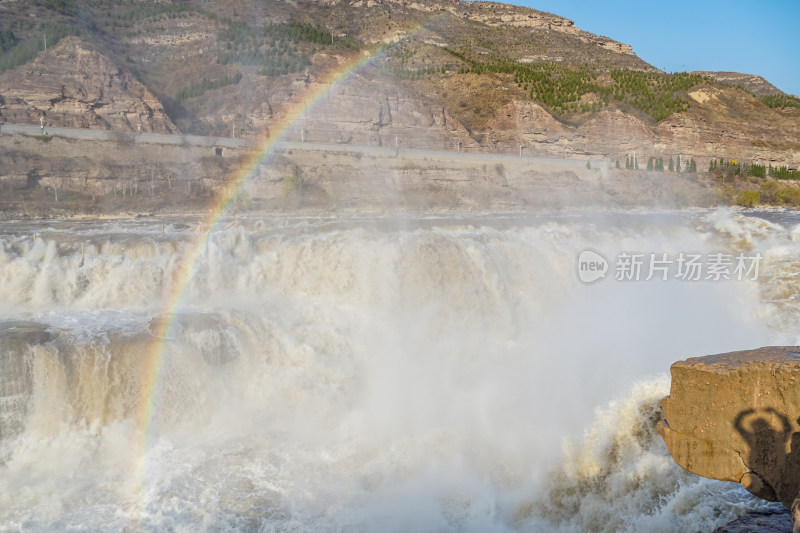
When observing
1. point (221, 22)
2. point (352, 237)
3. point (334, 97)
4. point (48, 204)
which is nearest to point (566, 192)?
point (334, 97)

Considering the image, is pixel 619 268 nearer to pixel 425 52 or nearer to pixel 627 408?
pixel 627 408

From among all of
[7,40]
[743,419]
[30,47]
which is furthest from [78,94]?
[743,419]

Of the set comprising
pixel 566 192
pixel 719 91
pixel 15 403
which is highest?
pixel 719 91

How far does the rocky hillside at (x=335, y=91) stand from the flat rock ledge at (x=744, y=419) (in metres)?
35.7

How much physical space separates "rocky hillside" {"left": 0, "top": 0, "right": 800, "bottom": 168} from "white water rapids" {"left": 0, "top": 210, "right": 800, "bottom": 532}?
22.5 metres

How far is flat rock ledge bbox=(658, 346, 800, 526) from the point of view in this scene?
17.9 ft

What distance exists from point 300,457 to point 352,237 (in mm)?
7468

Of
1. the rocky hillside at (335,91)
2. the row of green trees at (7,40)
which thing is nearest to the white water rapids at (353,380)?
the rocky hillside at (335,91)

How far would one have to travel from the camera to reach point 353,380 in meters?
11.7

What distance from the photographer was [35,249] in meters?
13.6

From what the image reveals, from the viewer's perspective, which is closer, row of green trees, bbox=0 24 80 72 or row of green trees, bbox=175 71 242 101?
row of green trees, bbox=0 24 80 72

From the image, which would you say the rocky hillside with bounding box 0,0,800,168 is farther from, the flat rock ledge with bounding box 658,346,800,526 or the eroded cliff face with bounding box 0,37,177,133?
the flat rock ledge with bounding box 658,346,800,526

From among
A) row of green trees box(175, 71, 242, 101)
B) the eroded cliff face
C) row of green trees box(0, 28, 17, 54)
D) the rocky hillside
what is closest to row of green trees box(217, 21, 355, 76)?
the rocky hillside

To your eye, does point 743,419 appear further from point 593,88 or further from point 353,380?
point 593,88
